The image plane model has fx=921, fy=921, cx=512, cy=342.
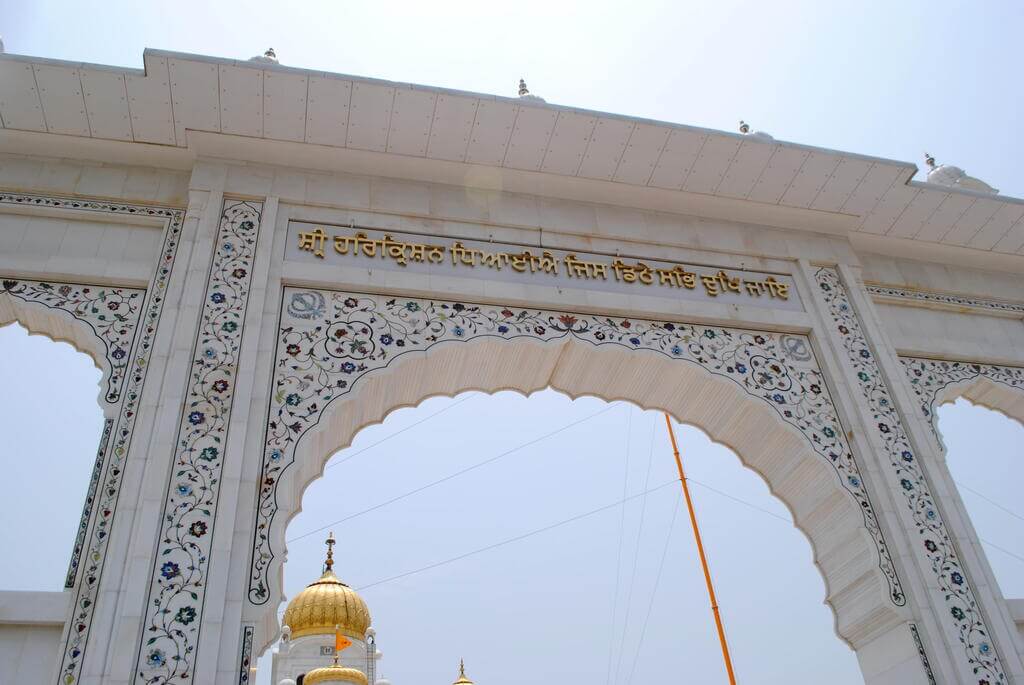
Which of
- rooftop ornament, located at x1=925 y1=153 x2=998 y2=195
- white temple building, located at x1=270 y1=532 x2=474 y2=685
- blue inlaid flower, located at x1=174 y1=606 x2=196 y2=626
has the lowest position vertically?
blue inlaid flower, located at x1=174 y1=606 x2=196 y2=626

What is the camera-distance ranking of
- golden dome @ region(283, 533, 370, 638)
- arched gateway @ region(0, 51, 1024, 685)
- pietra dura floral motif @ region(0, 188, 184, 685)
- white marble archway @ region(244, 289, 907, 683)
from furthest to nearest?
golden dome @ region(283, 533, 370, 638) → white marble archway @ region(244, 289, 907, 683) → arched gateway @ region(0, 51, 1024, 685) → pietra dura floral motif @ region(0, 188, 184, 685)

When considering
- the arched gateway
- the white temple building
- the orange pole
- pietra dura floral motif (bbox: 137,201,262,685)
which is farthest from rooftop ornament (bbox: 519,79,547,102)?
the white temple building

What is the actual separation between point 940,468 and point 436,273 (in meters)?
2.33

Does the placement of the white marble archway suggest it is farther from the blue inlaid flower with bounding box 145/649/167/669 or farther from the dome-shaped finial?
the dome-shaped finial

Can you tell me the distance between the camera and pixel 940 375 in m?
4.47

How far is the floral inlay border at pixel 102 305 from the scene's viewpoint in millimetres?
3488

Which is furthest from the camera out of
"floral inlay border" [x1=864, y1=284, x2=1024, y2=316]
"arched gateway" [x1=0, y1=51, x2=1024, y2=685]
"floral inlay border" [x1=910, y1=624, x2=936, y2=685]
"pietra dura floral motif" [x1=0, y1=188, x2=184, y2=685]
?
"floral inlay border" [x1=864, y1=284, x2=1024, y2=316]

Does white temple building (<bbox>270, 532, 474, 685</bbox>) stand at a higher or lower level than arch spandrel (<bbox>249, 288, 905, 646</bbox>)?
higher

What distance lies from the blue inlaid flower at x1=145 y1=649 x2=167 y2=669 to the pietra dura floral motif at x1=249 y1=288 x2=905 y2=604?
366 mm

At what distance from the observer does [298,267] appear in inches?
149

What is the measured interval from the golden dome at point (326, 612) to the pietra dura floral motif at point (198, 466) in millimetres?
8080

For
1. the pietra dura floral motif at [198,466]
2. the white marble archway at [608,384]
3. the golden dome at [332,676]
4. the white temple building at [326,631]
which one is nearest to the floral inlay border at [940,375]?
the white marble archway at [608,384]

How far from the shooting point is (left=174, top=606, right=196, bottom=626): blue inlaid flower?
113 inches

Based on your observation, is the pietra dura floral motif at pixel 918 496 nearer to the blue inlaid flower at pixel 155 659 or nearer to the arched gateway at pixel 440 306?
the arched gateway at pixel 440 306
